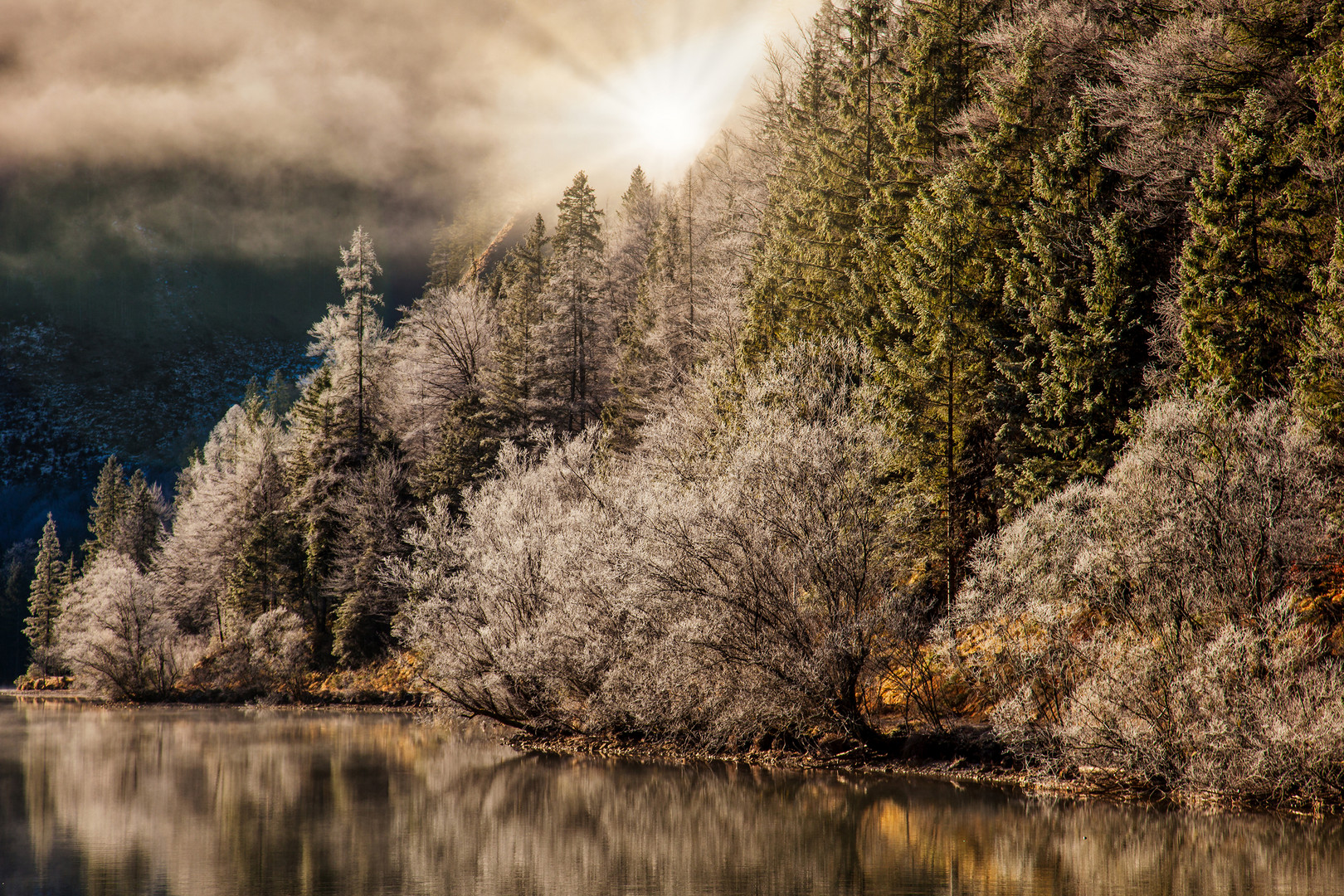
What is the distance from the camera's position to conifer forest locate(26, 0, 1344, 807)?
20609mm

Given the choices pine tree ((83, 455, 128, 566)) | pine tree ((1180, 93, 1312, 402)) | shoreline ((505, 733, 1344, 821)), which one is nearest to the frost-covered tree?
shoreline ((505, 733, 1344, 821))

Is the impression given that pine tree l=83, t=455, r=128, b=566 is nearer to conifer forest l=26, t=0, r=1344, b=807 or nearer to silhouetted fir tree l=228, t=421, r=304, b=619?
silhouetted fir tree l=228, t=421, r=304, b=619

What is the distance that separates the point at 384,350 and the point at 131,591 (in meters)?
20.4

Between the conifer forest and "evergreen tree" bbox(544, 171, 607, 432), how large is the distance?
348 inches

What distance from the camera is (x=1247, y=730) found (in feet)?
58.0

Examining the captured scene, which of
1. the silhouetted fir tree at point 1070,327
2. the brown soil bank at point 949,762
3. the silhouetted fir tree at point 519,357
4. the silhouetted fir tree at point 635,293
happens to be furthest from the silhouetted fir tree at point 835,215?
the silhouetted fir tree at point 519,357

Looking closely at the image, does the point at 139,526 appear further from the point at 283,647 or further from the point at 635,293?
the point at 635,293

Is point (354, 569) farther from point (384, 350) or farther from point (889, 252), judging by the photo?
point (889, 252)

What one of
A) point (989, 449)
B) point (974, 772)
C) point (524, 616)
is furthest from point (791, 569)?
point (524, 616)

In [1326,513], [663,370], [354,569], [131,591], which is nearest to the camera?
[1326,513]

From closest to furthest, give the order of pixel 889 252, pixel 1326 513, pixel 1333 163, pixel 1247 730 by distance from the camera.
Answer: pixel 1247 730 < pixel 1326 513 < pixel 1333 163 < pixel 889 252

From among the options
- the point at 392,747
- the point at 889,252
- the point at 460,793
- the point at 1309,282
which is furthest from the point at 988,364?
the point at 392,747

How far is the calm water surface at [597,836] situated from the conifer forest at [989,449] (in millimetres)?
2593

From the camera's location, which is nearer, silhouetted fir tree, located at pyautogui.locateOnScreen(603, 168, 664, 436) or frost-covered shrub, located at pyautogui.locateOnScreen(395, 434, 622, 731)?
frost-covered shrub, located at pyautogui.locateOnScreen(395, 434, 622, 731)
